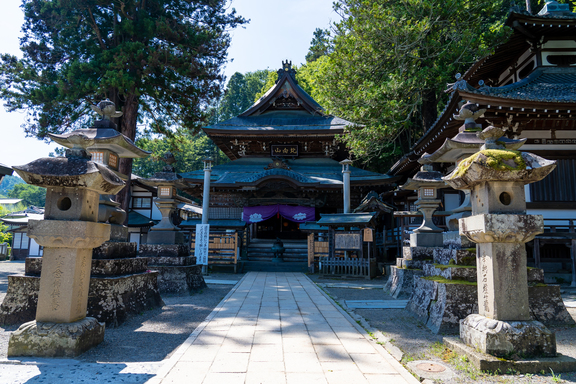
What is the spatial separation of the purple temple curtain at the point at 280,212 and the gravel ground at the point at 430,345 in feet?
33.0

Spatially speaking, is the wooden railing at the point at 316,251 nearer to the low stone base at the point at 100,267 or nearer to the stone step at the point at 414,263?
the stone step at the point at 414,263

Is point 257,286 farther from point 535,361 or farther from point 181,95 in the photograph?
point 181,95

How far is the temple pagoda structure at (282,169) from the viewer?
16438 mm

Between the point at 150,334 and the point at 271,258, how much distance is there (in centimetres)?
1189

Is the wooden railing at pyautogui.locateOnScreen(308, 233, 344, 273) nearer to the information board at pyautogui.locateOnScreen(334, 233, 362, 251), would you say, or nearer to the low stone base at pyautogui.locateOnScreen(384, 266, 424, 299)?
the information board at pyautogui.locateOnScreen(334, 233, 362, 251)

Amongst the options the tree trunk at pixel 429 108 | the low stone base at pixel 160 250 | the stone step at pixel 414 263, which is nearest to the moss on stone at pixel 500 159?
the stone step at pixel 414 263

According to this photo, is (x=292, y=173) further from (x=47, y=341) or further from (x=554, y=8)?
(x=47, y=341)

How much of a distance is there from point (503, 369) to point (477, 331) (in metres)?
0.42

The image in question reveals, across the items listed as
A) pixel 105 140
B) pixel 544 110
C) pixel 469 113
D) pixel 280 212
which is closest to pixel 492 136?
pixel 469 113

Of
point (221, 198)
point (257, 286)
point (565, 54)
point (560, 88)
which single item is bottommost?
point (257, 286)

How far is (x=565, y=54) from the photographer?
34.9 feet

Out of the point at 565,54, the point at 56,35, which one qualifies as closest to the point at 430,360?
the point at 565,54

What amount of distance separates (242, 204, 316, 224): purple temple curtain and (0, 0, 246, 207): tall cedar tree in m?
5.42

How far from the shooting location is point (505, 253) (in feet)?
11.7
